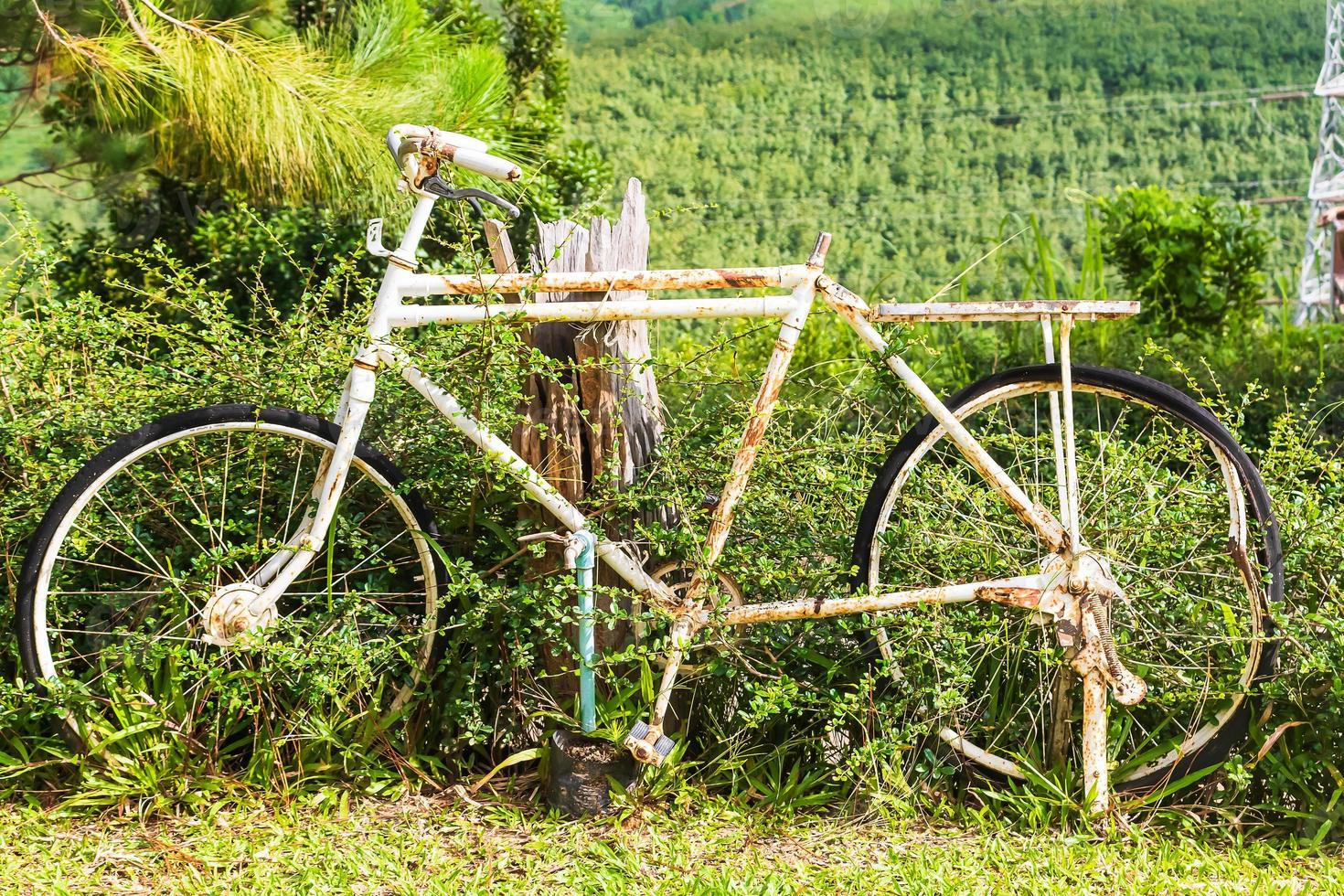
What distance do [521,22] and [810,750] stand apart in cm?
437

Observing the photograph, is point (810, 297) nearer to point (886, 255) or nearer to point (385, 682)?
point (385, 682)

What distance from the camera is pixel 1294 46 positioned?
809 centimetres

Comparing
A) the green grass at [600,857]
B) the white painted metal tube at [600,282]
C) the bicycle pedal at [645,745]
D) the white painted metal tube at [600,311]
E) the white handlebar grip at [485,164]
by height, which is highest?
the white handlebar grip at [485,164]

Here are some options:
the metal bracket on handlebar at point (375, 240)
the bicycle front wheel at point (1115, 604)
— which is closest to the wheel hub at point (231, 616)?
the metal bracket on handlebar at point (375, 240)

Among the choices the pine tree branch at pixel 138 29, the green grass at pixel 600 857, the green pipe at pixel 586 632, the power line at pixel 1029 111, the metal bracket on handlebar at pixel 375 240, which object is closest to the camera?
the green grass at pixel 600 857

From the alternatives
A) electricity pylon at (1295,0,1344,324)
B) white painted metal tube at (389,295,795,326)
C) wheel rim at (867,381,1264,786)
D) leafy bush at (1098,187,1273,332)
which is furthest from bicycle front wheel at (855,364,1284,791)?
electricity pylon at (1295,0,1344,324)

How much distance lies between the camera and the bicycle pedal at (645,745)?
1.94 m

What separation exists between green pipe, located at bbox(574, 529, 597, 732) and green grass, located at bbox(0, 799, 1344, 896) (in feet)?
0.60

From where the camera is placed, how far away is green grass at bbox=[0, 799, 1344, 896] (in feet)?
5.86

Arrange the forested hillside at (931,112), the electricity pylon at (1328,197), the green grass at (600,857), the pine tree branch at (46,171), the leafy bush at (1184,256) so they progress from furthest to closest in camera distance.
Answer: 1. the forested hillside at (931,112)
2. the electricity pylon at (1328,197)
3. the leafy bush at (1184,256)
4. the pine tree branch at (46,171)
5. the green grass at (600,857)

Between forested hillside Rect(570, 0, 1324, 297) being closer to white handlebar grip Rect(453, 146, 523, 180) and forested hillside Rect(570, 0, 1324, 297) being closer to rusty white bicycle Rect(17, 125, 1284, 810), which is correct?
rusty white bicycle Rect(17, 125, 1284, 810)

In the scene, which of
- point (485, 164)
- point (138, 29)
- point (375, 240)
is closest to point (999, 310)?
point (485, 164)

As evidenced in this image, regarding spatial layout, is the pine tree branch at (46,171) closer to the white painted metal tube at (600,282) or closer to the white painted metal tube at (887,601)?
the white painted metal tube at (600,282)

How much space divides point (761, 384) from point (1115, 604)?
2.41ft
